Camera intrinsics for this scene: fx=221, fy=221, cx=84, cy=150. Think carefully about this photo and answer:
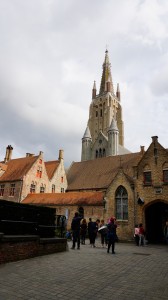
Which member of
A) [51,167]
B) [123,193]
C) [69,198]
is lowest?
[69,198]

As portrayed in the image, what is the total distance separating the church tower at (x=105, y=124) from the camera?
65.4m

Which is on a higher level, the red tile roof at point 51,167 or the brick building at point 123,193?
the red tile roof at point 51,167

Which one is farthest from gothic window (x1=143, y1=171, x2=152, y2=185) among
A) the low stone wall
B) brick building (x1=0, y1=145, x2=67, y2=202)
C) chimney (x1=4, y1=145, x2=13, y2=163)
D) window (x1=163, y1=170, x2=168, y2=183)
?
chimney (x1=4, y1=145, x2=13, y2=163)

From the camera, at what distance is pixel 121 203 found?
22.6 meters

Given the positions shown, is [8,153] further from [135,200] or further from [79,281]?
[79,281]

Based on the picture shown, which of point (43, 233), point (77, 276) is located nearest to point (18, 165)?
point (43, 233)

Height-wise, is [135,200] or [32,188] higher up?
[32,188]

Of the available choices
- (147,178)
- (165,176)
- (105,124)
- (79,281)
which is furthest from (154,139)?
(105,124)

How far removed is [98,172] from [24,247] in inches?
1122

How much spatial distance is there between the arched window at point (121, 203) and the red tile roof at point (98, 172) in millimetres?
9038

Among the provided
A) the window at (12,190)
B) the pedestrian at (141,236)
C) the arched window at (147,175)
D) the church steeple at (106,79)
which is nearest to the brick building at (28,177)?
the window at (12,190)

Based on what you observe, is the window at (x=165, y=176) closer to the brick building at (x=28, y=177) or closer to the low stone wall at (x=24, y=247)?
the low stone wall at (x=24, y=247)

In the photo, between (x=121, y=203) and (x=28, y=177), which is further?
(x=28, y=177)

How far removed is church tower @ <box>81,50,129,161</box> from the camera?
215ft
